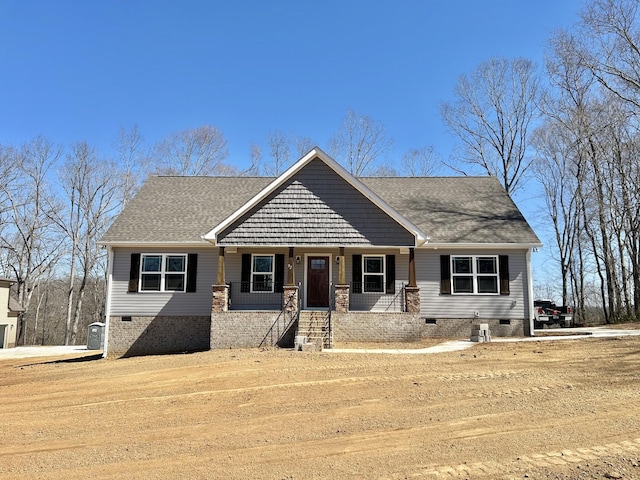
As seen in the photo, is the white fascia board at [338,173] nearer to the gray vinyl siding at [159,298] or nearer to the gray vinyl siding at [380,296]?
the gray vinyl siding at [380,296]

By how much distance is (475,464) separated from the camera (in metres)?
5.24

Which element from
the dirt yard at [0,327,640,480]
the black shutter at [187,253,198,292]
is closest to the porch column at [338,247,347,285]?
the dirt yard at [0,327,640,480]

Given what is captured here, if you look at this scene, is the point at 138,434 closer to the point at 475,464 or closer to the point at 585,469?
the point at 475,464

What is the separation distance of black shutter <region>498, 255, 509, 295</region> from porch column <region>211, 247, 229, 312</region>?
33.2 feet

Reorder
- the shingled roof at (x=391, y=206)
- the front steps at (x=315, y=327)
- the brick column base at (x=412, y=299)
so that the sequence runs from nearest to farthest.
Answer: the front steps at (x=315, y=327)
the brick column base at (x=412, y=299)
the shingled roof at (x=391, y=206)

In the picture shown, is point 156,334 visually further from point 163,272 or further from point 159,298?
point 163,272

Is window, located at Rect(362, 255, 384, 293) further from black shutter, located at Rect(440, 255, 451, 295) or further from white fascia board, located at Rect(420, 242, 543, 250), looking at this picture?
black shutter, located at Rect(440, 255, 451, 295)

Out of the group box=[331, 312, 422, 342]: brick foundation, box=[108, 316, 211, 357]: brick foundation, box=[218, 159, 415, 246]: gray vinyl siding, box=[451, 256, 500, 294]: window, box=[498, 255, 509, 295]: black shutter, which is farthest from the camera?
box=[451, 256, 500, 294]: window

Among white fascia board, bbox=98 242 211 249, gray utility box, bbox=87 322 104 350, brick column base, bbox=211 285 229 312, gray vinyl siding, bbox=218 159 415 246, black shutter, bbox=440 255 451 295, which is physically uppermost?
gray vinyl siding, bbox=218 159 415 246

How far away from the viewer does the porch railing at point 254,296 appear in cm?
1697

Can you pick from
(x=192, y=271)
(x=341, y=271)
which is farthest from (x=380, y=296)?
(x=192, y=271)

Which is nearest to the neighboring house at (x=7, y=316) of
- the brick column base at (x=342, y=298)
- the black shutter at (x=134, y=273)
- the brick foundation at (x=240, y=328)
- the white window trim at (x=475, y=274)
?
the black shutter at (x=134, y=273)

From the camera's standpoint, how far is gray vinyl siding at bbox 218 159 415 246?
15.9 meters

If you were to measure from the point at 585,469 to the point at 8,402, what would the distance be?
400 inches
